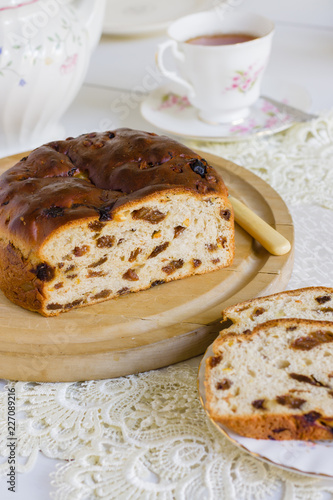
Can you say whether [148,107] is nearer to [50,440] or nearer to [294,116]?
[294,116]

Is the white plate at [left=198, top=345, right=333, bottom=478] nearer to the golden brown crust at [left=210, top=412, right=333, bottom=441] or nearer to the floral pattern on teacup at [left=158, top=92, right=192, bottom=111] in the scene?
the golden brown crust at [left=210, top=412, right=333, bottom=441]

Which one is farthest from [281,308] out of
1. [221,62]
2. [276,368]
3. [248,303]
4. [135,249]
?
[221,62]

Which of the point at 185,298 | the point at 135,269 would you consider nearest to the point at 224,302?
the point at 185,298

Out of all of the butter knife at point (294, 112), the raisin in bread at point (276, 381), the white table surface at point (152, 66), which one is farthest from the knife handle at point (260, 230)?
the white table surface at point (152, 66)

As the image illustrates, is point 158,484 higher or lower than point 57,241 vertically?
lower

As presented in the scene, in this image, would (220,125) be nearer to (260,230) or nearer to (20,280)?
(260,230)

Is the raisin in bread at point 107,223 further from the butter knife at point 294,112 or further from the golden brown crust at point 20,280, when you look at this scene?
the butter knife at point 294,112

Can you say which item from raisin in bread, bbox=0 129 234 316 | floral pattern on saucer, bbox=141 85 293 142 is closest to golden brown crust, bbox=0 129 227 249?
raisin in bread, bbox=0 129 234 316
